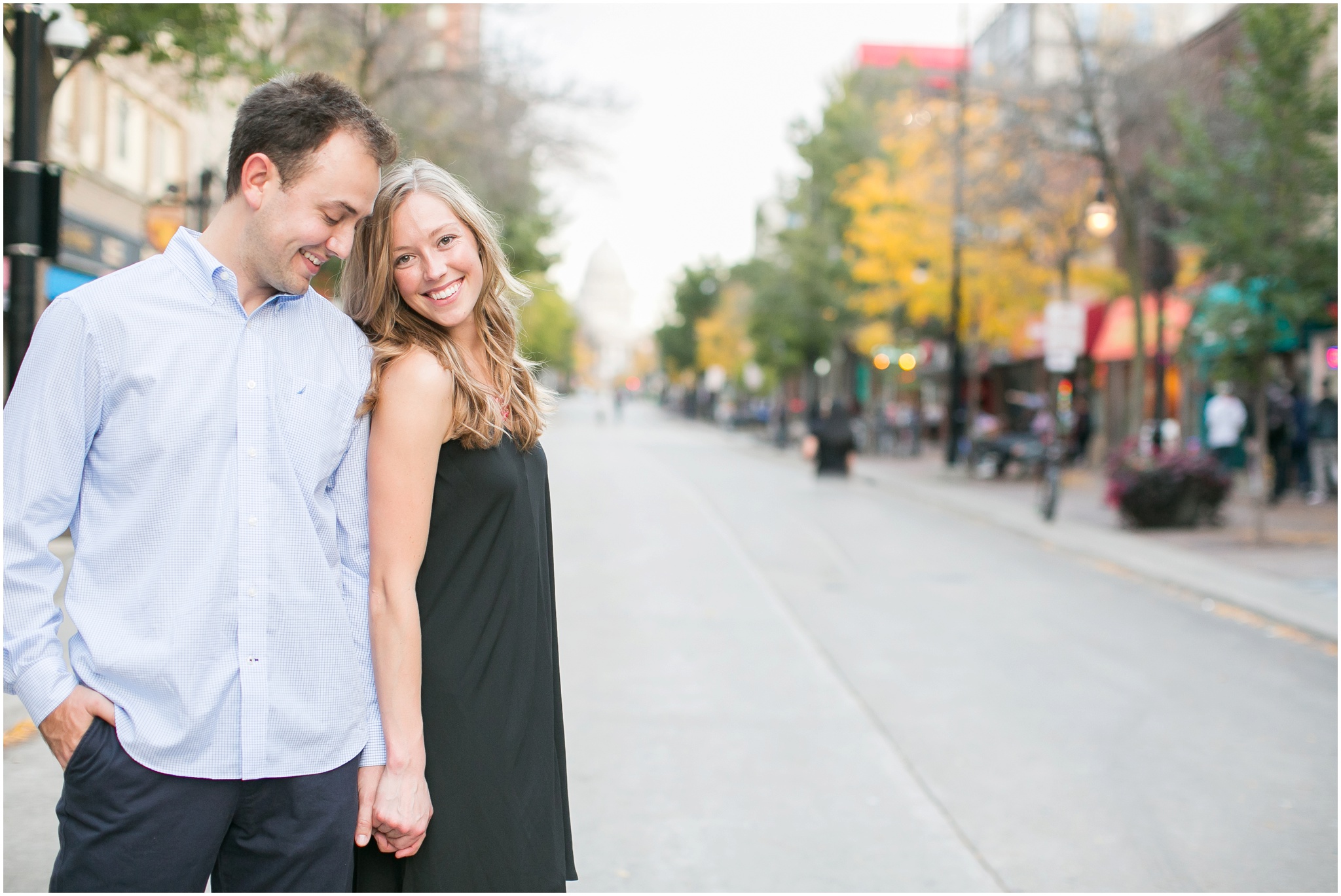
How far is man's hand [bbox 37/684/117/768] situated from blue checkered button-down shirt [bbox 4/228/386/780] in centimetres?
2

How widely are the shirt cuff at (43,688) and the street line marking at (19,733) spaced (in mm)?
3701

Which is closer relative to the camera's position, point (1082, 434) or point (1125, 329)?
point (1125, 329)

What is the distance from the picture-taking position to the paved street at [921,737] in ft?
13.6

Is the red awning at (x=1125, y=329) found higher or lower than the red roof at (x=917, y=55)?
lower

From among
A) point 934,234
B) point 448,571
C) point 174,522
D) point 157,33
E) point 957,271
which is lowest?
point 448,571

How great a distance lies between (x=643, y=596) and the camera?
378 inches

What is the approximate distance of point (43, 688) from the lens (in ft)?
6.21

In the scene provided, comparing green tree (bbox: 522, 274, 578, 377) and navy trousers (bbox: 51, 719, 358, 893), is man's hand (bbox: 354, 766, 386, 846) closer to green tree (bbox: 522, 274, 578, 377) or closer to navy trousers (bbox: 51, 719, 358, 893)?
navy trousers (bbox: 51, 719, 358, 893)

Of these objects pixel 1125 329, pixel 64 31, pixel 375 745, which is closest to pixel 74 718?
pixel 375 745

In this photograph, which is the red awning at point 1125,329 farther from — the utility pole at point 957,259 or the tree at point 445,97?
the tree at point 445,97

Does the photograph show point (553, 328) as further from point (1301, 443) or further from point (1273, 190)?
point (1273, 190)

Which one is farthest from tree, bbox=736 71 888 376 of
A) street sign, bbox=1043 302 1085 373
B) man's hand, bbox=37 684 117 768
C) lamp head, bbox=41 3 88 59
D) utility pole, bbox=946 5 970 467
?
man's hand, bbox=37 684 117 768

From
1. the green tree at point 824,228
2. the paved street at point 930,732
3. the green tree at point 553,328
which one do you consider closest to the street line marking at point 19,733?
the paved street at point 930,732

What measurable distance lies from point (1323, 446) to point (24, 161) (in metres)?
19.5
